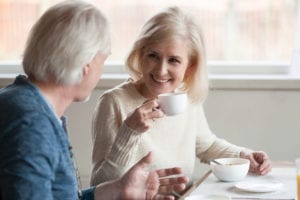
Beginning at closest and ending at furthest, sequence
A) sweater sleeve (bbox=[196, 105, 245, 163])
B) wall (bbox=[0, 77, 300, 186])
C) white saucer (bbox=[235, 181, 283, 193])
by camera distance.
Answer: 1. white saucer (bbox=[235, 181, 283, 193])
2. sweater sleeve (bbox=[196, 105, 245, 163])
3. wall (bbox=[0, 77, 300, 186])

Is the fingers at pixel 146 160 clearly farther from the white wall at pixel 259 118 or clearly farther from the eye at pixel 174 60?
the white wall at pixel 259 118

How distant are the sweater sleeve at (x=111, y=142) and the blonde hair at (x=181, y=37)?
20cm

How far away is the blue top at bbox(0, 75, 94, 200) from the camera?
1279mm

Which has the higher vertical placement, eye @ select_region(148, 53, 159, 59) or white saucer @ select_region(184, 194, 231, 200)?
eye @ select_region(148, 53, 159, 59)

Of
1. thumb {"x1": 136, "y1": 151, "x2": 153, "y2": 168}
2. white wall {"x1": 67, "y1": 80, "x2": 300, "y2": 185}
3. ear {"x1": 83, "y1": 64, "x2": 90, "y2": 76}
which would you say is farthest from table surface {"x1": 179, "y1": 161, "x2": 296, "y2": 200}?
white wall {"x1": 67, "y1": 80, "x2": 300, "y2": 185}

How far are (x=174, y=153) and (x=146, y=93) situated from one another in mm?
256

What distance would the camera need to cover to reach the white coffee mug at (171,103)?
1.98m

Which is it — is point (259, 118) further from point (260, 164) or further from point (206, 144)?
point (260, 164)

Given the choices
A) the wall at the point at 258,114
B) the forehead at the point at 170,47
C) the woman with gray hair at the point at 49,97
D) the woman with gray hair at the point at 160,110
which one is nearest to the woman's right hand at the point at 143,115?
the woman with gray hair at the point at 160,110

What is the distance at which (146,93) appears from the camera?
2.27 metres

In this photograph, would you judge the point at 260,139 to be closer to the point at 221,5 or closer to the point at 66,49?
the point at 221,5

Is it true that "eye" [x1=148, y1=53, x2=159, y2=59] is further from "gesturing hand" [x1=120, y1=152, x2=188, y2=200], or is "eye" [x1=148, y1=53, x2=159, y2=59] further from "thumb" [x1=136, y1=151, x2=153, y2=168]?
"thumb" [x1=136, y1=151, x2=153, y2=168]

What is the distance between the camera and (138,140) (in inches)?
80.0

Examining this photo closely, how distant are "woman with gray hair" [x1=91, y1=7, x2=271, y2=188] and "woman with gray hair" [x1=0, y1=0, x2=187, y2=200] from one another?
0.48 m
